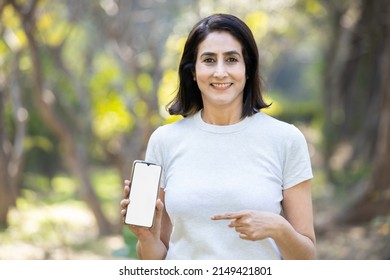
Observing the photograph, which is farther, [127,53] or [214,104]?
[127,53]

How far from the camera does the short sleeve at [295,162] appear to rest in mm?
2219

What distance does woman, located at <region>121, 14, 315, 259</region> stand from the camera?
2.20 metres

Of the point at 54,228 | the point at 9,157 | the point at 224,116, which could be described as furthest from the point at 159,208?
the point at 9,157

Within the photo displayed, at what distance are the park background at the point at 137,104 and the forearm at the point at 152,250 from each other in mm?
4573

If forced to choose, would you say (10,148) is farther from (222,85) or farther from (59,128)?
(222,85)

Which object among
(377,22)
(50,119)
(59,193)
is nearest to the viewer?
(50,119)

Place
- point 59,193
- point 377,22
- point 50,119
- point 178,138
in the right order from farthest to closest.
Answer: point 59,193 < point 377,22 < point 50,119 < point 178,138

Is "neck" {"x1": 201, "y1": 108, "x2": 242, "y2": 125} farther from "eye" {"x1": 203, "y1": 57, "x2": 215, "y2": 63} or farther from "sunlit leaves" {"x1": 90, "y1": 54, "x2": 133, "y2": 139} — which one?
"sunlit leaves" {"x1": 90, "y1": 54, "x2": 133, "y2": 139}

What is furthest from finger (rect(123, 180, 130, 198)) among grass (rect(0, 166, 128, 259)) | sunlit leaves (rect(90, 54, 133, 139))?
sunlit leaves (rect(90, 54, 133, 139))

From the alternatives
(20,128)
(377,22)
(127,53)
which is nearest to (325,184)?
(377,22)

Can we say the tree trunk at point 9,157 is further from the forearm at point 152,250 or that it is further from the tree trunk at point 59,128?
the forearm at point 152,250

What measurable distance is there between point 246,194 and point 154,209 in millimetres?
278
